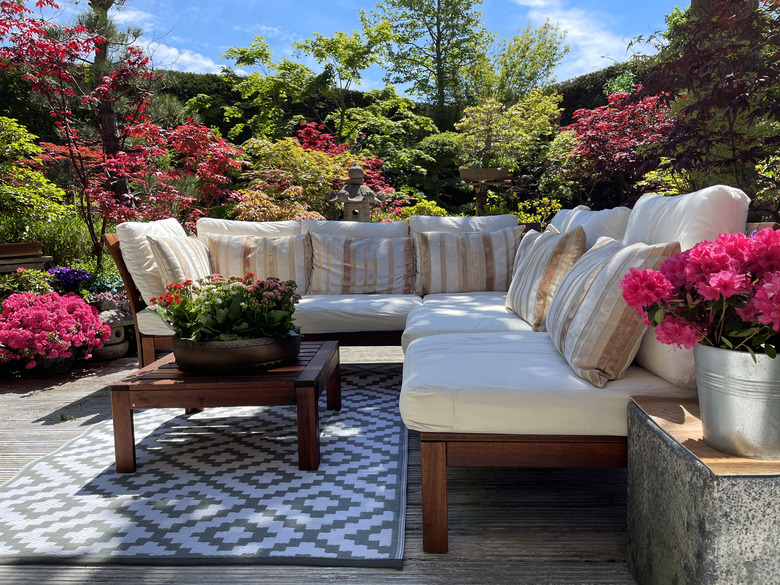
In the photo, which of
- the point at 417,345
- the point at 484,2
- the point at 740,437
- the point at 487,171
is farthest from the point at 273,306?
the point at 484,2

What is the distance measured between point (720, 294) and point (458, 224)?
271 centimetres

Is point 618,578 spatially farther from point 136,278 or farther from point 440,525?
point 136,278

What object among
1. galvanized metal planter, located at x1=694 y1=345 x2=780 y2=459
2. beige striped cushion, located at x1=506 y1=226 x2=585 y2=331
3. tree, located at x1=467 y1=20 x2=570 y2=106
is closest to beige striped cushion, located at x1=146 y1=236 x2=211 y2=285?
beige striped cushion, located at x1=506 y1=226 x2=585 y2=331

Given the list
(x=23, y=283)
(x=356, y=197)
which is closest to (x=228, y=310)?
(x=23, y=283)

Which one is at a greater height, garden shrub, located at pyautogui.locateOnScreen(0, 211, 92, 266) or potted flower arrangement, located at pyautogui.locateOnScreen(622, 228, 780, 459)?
garden shrub, located at pyautogui.locateOnScreen(0, 211, 92, 266)

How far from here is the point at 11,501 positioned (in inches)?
71.7

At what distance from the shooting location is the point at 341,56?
8.91 meters

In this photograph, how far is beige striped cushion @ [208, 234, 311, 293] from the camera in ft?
11.3

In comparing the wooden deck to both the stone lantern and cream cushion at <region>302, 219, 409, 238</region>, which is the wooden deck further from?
the stone lantern

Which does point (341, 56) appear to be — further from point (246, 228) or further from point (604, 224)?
point (604, 224)

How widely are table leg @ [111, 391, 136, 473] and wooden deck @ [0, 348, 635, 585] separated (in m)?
0.42

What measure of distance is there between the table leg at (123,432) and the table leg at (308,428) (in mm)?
600

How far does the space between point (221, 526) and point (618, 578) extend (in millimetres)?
1070

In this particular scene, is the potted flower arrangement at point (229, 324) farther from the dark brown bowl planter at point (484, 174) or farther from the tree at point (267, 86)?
the tree at point (267, 86)
